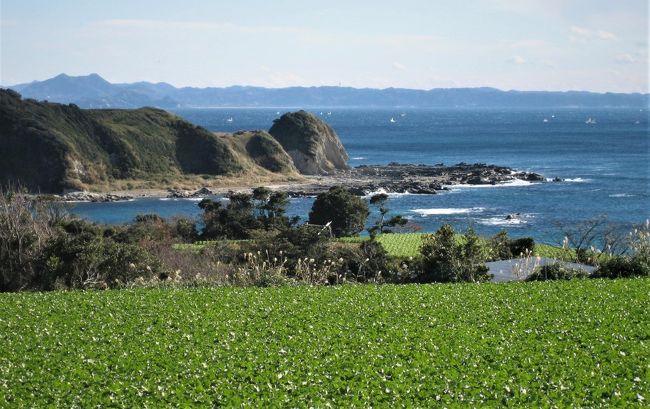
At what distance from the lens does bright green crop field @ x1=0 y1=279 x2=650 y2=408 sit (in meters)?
12.0

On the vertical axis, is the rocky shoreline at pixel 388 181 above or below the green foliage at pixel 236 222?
below

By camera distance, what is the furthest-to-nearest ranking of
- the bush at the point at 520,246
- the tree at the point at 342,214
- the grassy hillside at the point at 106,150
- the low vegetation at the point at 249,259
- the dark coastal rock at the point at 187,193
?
the grassy hillside at the point at 106,150
the dark coastal rock at the point at 187,193
the tree at the point at 342,214
the bush at the point at 520,246
the low vegetation at the point at 249,259

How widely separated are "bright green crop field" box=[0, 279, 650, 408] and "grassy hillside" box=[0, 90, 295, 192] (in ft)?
280

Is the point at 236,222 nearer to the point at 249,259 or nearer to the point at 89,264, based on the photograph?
the point at 249,259

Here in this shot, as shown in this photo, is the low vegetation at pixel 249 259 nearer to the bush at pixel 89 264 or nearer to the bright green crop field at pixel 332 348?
the bush at pixel 89 264

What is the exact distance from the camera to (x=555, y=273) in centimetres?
2384

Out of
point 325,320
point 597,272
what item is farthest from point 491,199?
point 325,320

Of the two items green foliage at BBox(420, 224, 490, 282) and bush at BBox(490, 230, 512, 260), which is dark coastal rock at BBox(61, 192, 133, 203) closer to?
bush at BBox(490, 230, 512, 260)

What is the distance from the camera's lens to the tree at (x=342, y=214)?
51.0 m

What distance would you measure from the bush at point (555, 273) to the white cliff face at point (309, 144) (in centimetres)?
9828

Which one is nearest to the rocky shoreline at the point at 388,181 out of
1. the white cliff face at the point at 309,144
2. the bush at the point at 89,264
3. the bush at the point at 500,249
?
the white cliff face at the point at 309,144

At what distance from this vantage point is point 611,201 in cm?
7938

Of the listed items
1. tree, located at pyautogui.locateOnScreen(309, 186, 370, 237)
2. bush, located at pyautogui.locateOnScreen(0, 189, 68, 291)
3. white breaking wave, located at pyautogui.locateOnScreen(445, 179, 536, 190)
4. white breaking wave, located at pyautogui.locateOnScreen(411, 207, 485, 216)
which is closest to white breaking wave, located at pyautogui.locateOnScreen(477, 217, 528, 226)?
white breaking wave, located at pyautogui.locateOnScreen(411, 207, 485, 216)

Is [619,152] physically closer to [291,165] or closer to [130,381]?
[291,165]
